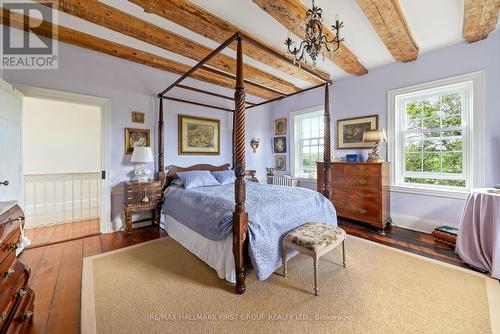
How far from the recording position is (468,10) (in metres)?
2.21

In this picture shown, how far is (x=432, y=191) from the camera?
10.4ft

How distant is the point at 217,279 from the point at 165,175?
217cm

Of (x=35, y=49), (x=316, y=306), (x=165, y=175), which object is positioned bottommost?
(x=316, y=306)

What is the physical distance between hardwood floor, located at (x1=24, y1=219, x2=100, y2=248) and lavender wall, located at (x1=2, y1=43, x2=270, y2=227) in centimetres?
Answer: 57

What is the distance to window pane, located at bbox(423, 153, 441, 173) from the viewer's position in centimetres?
324

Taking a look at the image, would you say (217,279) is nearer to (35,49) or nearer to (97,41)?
(97,41)

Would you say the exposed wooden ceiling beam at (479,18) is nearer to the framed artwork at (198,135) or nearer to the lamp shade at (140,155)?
the framed artwork at (198,135)

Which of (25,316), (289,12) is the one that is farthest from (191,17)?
(25,316)

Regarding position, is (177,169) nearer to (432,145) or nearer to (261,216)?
(261,216)

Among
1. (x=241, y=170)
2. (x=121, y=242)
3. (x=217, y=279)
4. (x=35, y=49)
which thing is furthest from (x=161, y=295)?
(x=35, y=49)

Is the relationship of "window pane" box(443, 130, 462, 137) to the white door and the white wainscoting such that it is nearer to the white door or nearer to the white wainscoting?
the white door

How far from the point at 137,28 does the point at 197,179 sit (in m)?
2.15

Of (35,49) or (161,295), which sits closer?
(161,295)

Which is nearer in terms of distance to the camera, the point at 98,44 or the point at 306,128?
the point at 98,44
